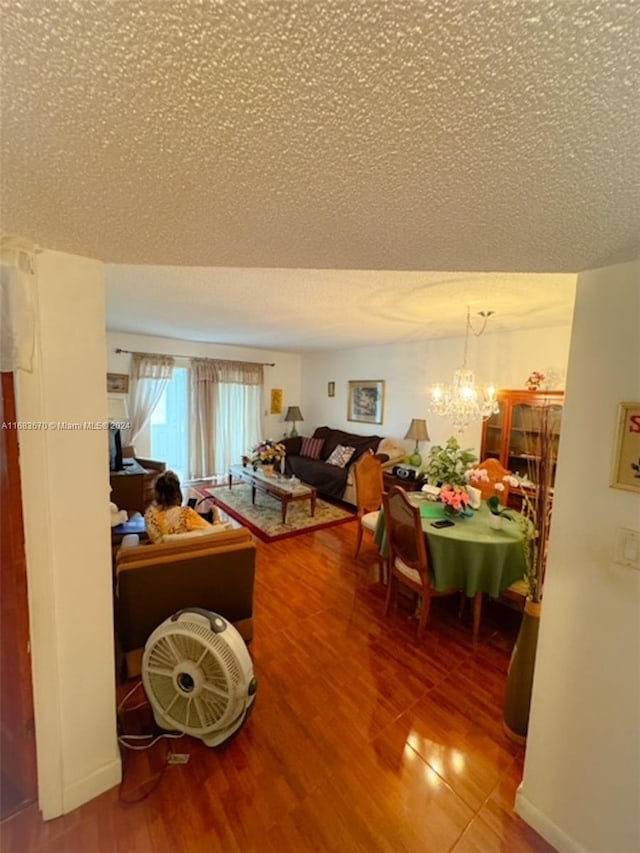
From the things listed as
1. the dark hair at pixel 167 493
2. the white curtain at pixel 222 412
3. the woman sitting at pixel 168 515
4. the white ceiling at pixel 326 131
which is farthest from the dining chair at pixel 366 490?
the white curtain at pixel 222 412

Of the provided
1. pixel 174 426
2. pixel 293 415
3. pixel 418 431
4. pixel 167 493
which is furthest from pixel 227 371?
pixel 167 493

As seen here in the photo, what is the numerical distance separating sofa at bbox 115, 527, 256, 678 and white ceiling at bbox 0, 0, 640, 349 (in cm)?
141

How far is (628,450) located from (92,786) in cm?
227

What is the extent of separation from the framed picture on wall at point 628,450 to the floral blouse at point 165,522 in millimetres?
2208

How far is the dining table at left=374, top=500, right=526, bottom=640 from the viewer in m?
2.17

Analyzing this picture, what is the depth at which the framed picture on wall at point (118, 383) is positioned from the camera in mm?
4941

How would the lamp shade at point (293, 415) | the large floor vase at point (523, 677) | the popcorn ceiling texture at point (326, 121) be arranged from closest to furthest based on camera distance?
the popcorn ceiling texture at point (326, 121) → the large floor vase at point (523, 677) → the lamp shade at point (293, 415)

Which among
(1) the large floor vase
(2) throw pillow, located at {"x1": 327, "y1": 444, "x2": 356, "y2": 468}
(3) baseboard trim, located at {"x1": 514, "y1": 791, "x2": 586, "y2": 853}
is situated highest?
(2) throw pillow, located at {"x1": 327, "y1": 444, "x2": 356, "y2": 468}

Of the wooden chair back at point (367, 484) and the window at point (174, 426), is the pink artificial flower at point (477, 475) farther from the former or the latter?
the window at point (174, 426)

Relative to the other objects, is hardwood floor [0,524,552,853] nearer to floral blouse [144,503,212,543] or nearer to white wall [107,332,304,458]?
floral blouse [144,503,212,543]

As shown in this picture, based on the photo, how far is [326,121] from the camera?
609 millimetres

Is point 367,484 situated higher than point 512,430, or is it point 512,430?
point 512,430

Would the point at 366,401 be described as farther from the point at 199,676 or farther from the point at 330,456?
the point at 199,676

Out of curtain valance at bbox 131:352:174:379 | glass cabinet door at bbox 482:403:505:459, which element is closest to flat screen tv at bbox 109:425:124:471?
curtain valance at bbox 131:352:174:379
